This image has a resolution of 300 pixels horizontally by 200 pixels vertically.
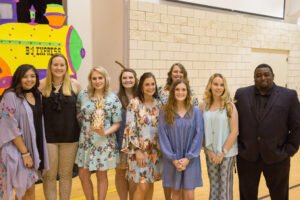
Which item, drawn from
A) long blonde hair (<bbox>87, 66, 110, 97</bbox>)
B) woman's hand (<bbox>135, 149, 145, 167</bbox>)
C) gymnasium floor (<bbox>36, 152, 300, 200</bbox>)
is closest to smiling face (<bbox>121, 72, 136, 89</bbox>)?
long blonde hair (<bbox>87, 66, 110, 97</bbox>)

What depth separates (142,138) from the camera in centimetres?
296

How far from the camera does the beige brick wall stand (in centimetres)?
565

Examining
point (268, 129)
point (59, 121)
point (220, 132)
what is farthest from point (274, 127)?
point (59, 121)

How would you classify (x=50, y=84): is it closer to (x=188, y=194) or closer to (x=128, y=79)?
(x=128, y=79)

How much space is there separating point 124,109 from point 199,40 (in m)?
3.79

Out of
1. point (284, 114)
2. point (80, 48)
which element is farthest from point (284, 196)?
point (80, 48)

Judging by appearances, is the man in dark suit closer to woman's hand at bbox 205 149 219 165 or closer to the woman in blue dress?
woman's hand at bbox 205 149 219 165

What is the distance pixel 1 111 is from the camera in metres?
2.70

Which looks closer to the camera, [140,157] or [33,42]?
[140,157]

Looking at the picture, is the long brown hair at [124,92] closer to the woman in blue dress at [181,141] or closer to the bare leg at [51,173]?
the woman in blue dress at [181,141]

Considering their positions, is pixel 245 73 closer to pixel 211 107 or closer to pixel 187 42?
pixel 187 42

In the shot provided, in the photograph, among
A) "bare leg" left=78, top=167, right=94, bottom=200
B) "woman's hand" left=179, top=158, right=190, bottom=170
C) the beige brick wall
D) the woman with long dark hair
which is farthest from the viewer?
the beige brick wall

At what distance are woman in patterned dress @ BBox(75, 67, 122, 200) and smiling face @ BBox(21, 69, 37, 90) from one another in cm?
51

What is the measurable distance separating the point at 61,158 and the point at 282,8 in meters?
7.31
